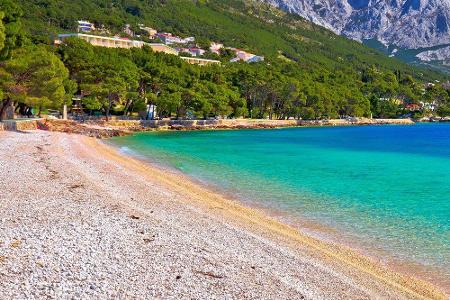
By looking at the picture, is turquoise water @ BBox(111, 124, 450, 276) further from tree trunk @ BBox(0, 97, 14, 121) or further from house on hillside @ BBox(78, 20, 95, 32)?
house on hillside @ BBox(78, 20, 95, 32)

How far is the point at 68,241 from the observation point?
32.6 ft

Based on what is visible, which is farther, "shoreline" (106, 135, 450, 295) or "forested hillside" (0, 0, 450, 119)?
"forested hillside" (0, 0, 450, 119)

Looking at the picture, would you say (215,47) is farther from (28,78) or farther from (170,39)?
(28,78)

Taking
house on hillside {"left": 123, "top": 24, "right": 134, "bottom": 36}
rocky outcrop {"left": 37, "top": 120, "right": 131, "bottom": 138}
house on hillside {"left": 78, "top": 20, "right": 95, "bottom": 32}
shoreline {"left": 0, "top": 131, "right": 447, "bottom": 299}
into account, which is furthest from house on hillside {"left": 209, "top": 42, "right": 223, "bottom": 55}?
shoreline {"left": 0, "top": 131, "right": 447, "bottom": 299}

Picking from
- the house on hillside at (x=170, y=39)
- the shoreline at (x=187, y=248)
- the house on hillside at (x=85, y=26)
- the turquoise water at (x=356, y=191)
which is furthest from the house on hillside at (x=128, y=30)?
the shoreline at (x=187, y=248)

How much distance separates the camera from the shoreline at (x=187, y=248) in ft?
27.5

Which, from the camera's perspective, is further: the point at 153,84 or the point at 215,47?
the point at 215,47

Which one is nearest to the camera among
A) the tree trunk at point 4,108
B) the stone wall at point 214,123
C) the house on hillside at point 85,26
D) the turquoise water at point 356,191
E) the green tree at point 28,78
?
the turquoise water at point 356,191

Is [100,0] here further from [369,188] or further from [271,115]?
[369,188]

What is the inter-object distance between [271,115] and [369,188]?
7912 centimetres

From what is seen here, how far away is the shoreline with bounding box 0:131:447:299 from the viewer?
839 cm

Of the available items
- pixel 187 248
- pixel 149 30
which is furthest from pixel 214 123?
pixel 149 30

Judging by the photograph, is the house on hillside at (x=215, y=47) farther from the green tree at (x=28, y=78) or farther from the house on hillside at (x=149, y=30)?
the green tree at (x=28, y=78)

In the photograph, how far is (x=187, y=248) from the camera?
1041 cm
